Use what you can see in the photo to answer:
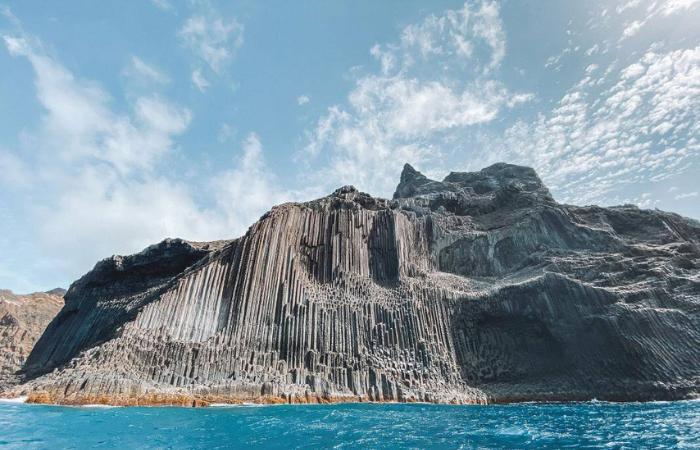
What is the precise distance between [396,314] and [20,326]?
72.5 metres

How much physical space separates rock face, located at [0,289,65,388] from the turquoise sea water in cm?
5529

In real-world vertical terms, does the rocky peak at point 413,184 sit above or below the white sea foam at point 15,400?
above

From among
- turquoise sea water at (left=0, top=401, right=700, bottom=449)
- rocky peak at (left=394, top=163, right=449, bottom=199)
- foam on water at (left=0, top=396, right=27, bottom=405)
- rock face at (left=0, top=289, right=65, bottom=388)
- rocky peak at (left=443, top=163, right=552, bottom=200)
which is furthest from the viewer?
rocky peak at (left=394, top=163, right=449, bottom=199)

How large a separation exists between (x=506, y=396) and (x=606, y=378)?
773cm

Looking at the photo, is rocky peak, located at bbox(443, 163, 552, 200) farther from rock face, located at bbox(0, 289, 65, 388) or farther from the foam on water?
rock face, located at bbox(0, 289, 65, 388)

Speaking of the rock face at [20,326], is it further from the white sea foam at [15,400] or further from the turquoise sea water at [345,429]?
the turquoise sea water at [345,429]

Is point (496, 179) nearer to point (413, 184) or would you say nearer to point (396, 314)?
point (413, 184)

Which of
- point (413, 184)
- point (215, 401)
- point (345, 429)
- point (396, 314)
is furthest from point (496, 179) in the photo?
point (345, 429)

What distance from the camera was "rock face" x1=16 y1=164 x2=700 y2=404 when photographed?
104ft

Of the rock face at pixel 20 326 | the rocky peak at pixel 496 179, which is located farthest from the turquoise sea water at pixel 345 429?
the rock face at pixel 20 326

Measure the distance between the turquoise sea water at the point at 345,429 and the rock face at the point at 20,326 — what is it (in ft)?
181

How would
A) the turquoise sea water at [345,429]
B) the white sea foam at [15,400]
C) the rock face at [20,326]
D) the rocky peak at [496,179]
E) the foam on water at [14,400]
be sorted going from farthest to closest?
the rocky peak at [496,179]
the rock face at [20,326]
the white sea foam at [15,400]
the foam on water at [14,400]
the turquoise sea water at [345,429]

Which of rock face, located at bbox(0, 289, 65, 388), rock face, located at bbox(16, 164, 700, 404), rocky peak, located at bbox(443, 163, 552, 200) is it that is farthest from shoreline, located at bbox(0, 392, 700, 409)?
rock face, located at bbox(0, 289, 65, 388)

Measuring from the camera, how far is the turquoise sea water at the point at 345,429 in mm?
14031
